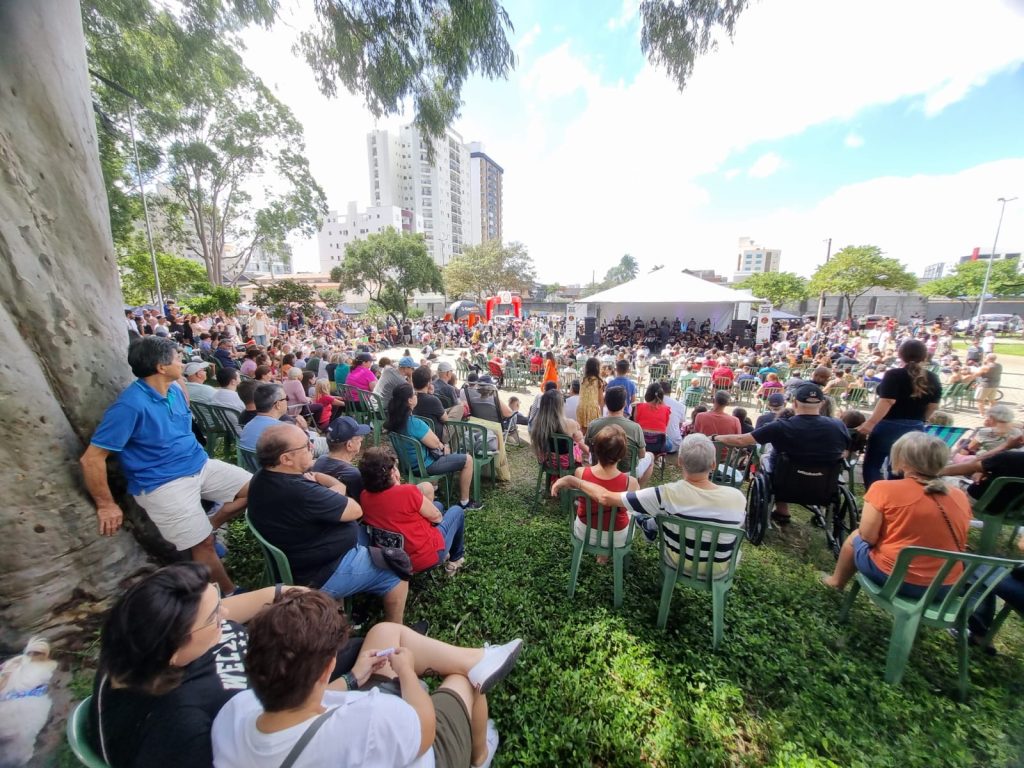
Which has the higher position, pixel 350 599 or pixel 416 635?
pixel 416 635

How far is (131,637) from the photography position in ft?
3.37

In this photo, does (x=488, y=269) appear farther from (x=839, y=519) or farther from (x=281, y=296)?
(x=839, y=519)

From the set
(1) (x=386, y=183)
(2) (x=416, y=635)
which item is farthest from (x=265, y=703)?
(1) (x=386, y=183)

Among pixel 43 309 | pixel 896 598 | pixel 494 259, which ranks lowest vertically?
pixel 896 598

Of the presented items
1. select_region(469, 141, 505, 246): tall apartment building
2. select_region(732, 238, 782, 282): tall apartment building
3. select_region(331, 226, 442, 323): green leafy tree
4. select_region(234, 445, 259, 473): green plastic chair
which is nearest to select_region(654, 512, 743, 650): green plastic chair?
select_region(234, 445, 259, 473): green plastic chair

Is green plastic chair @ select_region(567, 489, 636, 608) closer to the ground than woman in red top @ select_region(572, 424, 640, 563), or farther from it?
closer to the ground

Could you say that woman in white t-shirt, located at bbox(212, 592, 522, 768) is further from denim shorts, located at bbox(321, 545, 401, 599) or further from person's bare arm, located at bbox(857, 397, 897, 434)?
person's bare arm, located at bbox(857, 397, 897, 434)

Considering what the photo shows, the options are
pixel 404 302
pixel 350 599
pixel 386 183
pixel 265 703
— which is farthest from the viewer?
pixel 386 183

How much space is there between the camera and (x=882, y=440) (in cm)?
342

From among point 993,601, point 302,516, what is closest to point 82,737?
point 302,516

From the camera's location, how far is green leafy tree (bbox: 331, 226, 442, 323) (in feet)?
87.2

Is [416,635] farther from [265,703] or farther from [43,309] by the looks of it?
[43,309]

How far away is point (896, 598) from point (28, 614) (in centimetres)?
439

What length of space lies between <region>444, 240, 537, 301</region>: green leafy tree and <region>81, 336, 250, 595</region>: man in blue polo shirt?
129 feet
